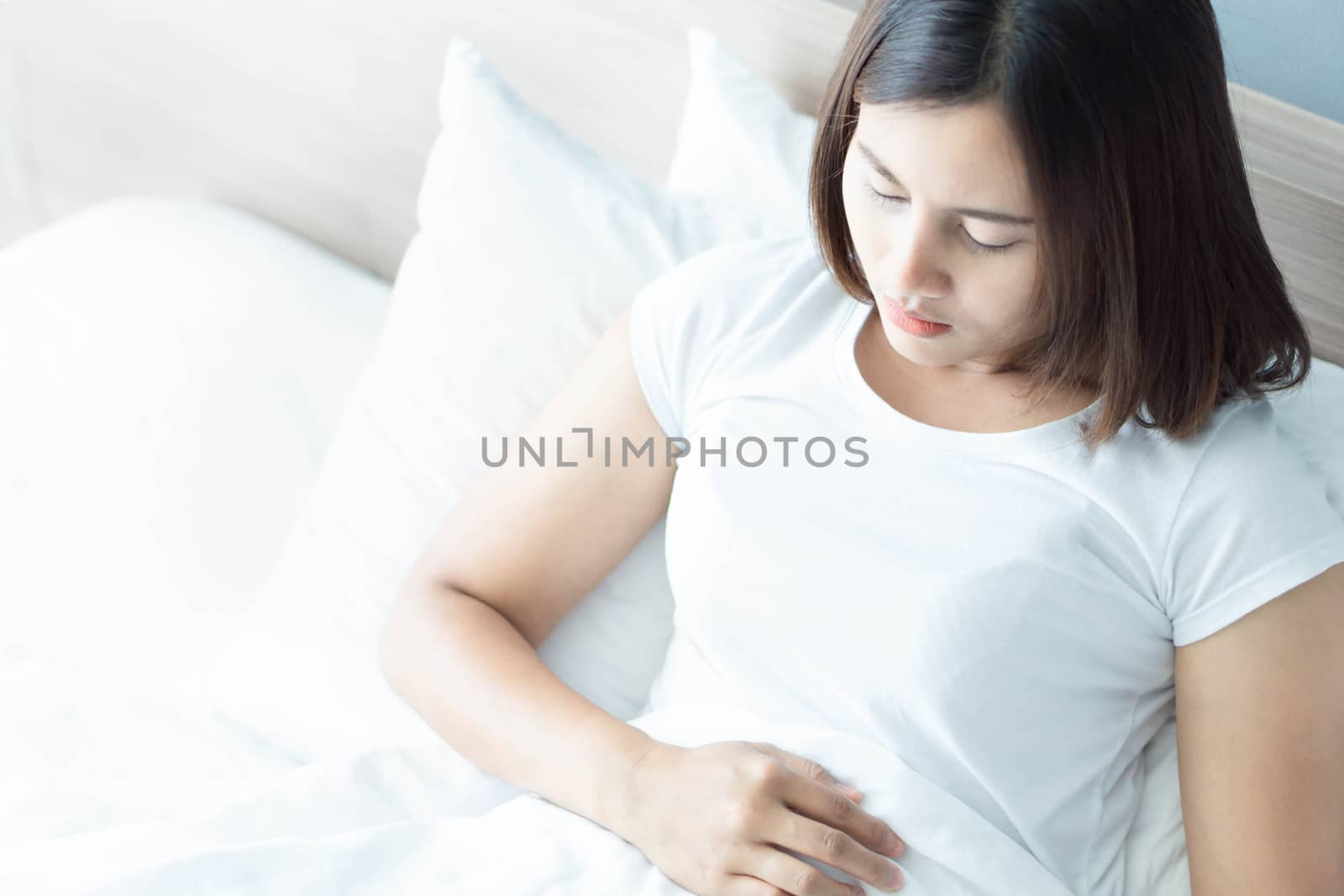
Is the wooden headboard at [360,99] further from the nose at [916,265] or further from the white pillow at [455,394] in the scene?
the nose at [916,265]

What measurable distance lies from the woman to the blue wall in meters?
0.33

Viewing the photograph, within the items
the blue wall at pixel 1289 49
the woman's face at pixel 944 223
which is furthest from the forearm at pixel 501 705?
the blue wall at pixel 1289 49

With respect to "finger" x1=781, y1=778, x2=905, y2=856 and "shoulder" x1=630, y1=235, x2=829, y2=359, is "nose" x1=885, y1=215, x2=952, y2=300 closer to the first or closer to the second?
"shoulder" x1=630, y1=235, x2=829, y2=359

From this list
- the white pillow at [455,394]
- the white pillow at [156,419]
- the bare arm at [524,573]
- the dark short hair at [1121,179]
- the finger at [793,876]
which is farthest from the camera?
the white pillow at [156,419]

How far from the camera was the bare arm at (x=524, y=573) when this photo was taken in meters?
0.92

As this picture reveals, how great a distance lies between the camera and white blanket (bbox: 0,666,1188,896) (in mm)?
758

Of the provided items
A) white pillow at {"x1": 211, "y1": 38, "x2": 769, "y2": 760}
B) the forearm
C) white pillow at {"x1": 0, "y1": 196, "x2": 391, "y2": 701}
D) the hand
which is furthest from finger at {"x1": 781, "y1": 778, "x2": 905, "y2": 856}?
white pillow at {"x1": 0, "y1": 196, "x2": 391, "y2": 701}

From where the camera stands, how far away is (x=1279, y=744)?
2.41 ft

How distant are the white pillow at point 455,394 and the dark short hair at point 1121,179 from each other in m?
0.31

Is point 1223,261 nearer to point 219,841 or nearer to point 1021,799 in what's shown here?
point 1021,799

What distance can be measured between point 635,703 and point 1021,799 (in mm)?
346

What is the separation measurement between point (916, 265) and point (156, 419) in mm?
889

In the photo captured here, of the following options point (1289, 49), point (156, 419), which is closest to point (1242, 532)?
point (1289, 49)

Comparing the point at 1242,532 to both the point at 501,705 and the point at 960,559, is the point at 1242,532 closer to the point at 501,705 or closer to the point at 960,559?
the point at 960,559
